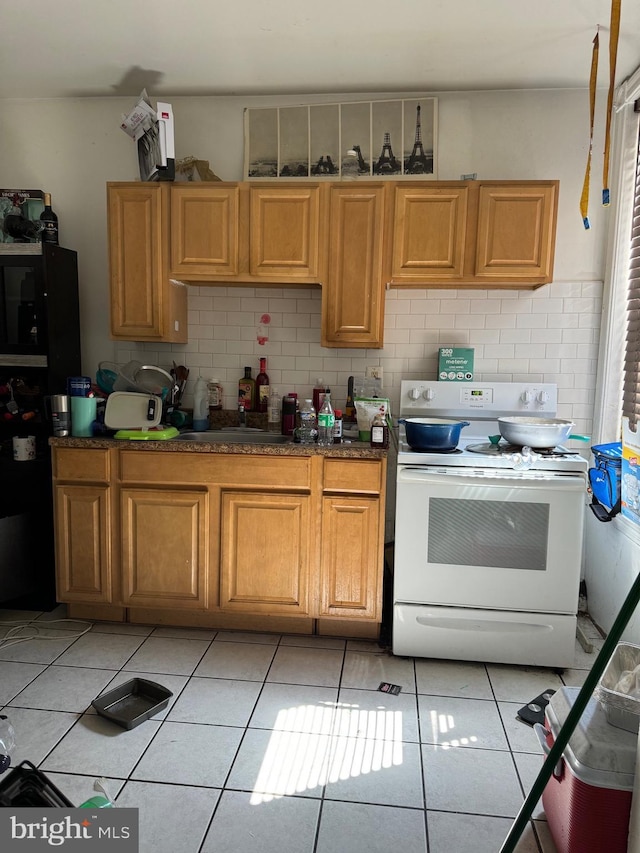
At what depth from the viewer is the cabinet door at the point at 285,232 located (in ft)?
9.36

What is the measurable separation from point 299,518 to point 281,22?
209cm

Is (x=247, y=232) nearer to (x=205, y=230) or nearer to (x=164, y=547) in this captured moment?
(x=205, y=230)

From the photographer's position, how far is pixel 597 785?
1.41m

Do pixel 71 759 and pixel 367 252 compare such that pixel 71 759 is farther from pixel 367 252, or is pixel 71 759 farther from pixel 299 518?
pixel 367 252

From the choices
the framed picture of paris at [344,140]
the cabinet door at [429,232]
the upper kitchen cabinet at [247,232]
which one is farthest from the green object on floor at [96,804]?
the framed picture of paris at [344,140]

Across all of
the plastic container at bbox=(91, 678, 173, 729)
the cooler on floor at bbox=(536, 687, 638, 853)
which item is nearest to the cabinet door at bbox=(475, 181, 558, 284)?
the cooler on floor at bbox=(536, 687, 638, 853)

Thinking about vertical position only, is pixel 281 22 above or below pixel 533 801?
above

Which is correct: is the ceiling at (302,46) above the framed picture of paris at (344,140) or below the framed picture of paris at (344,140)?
above

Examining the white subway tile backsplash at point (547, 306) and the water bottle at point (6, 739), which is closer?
the water bottle at point (6, 739)

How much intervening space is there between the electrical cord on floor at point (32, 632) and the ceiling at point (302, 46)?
266cm

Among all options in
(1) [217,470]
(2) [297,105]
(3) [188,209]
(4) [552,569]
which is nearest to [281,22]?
(2) [297,105]

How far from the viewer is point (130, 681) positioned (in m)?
2.33

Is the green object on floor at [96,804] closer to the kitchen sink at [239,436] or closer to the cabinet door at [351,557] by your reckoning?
the cabinet door at [351,557]
